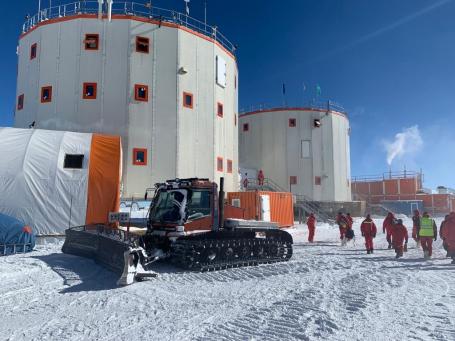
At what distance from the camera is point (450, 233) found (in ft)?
38.0

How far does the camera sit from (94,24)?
73.5 feet

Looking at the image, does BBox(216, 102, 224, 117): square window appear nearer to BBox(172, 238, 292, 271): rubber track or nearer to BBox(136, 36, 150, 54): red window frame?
BBox(136, 36, 150, 54): red window frame

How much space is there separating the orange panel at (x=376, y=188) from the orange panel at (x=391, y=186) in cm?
65

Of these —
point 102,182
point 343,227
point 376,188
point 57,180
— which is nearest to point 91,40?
point 57,180

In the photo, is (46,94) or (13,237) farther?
(46,94)

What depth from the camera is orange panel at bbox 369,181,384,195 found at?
5272 centimetres

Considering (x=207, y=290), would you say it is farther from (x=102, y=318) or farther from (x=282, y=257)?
(x=282, y=257)

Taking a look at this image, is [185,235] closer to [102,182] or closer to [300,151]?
[102,182]

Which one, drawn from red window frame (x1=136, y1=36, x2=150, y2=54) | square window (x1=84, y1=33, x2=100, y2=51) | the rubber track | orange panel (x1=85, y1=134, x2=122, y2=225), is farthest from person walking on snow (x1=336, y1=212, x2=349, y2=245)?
square window (x1=84, y1=33, x2=100, y2=51)

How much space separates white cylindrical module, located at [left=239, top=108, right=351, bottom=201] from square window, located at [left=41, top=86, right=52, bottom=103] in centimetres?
2138

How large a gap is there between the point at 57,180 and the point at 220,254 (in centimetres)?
877

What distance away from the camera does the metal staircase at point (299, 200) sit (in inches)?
1315

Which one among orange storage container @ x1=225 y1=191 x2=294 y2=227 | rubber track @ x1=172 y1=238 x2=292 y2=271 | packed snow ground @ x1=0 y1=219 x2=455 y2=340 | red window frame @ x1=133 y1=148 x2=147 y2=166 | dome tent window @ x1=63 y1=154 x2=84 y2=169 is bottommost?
packed snow ground @ x1=0 y1=219 x2=455 y2=340

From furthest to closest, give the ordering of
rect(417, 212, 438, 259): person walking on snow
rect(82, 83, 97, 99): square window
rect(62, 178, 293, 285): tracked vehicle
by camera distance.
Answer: rect(82, 83, 97, 99): square window
rect(417, 212, 438, 259): person walking on snow
rect(62, 178, 293, 285): tracked vehicle
